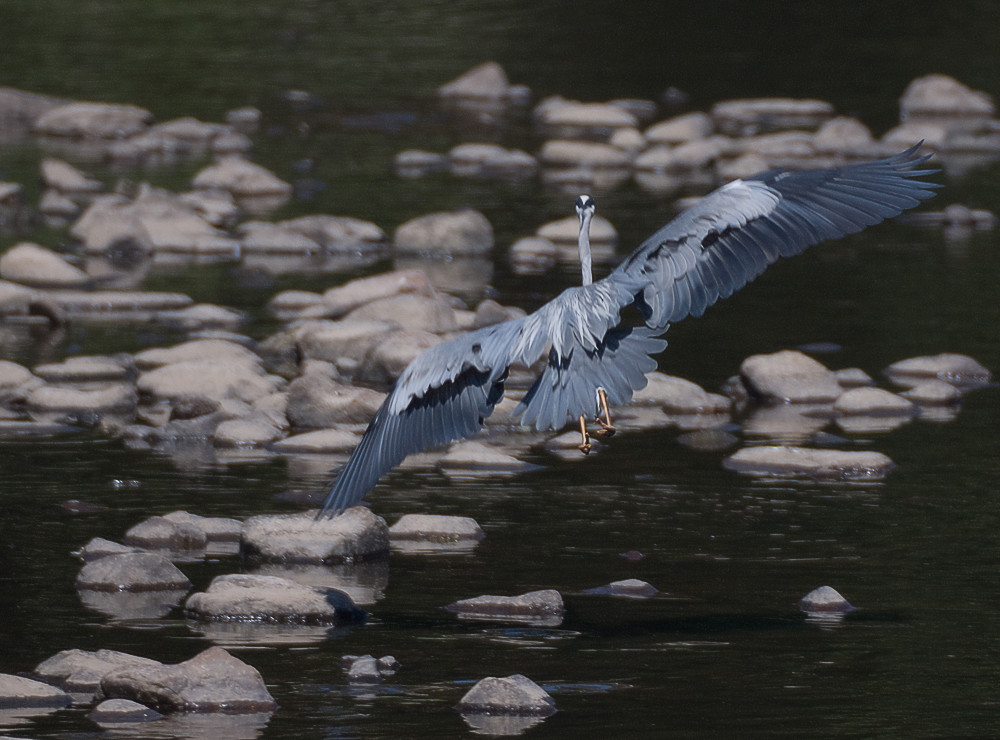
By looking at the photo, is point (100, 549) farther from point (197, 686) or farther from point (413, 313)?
point (413, 313)

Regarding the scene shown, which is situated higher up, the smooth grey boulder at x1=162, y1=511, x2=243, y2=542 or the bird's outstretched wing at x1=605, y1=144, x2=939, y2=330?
the bird's outstretched wing at x1=605, y1=144, x2=939, y2=330

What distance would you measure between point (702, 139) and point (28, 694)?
17088 mm

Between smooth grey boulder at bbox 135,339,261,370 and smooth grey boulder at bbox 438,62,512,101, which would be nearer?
smooth grey boulder at bbox 135,339,261,370

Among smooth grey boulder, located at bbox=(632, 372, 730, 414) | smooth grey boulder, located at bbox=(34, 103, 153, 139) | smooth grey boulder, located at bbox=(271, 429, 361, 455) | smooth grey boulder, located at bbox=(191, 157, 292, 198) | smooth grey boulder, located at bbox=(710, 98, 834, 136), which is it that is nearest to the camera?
smooth grey boulder, located at bbox=(271, 429, 361, 455)

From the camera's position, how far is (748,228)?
8.02 m

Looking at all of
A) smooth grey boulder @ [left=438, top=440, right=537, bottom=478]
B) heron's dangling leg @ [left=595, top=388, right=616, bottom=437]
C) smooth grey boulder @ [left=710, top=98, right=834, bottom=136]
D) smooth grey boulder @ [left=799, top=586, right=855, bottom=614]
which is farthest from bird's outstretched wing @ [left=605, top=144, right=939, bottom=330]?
smooth grey boulder @ [left=710, top=98, right=834, bottom=136]

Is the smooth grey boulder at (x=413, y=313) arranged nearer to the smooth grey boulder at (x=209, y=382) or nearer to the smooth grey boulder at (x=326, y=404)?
the smooth grey boulder at (x=209, y=382)

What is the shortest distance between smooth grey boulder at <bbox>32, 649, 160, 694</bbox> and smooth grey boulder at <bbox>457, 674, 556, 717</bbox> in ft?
3.67

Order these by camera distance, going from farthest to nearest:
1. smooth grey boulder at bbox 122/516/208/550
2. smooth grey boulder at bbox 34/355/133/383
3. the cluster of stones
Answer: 1. the cluster of stones
2. smooth grey boulder at bbox 34/355/133/383
3. smooth grey boulder at bbox 122/516/208/550


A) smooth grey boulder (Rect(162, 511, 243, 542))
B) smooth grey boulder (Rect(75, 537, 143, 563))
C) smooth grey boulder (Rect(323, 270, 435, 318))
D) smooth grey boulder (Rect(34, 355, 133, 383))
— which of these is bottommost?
smooth grey boulder (Rect(75, 537, 143, 563))

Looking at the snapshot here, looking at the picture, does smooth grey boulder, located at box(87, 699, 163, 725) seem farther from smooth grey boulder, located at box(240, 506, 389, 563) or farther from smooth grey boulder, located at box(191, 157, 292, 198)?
smooth grey boulder, located at box(191, 157, 292, 198)

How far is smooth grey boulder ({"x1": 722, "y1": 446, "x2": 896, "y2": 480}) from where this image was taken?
10.2 m

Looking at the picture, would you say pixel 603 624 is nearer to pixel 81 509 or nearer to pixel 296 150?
pixel 81 509

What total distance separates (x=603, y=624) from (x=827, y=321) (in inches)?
280
